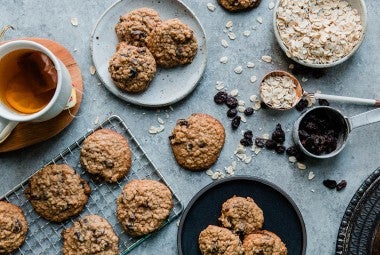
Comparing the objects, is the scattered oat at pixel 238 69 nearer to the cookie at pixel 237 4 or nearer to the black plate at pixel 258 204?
the cookie at pixel 237 4

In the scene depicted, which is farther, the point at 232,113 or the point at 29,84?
the point at 232,113

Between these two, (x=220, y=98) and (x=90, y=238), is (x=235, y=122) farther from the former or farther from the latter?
(x=90, y=238)

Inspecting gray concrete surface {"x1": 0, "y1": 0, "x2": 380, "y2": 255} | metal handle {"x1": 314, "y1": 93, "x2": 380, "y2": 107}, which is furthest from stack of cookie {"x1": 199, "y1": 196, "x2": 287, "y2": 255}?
metal handle {"x1": 314, "y1": 93, "x2": 380, "y2": 107}

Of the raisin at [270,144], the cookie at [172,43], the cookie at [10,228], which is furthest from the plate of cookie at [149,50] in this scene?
the cookie at [10,228]

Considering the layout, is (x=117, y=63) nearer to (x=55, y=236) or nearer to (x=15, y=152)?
(x=15, y=152)

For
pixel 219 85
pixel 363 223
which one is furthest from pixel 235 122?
pixel 363 223

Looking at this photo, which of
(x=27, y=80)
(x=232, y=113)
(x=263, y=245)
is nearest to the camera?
(x=27, y=80)

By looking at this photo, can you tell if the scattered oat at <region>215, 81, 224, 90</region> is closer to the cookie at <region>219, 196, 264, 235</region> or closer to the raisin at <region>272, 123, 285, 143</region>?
the raisin at <region>272, 123, 285, 143</region>
